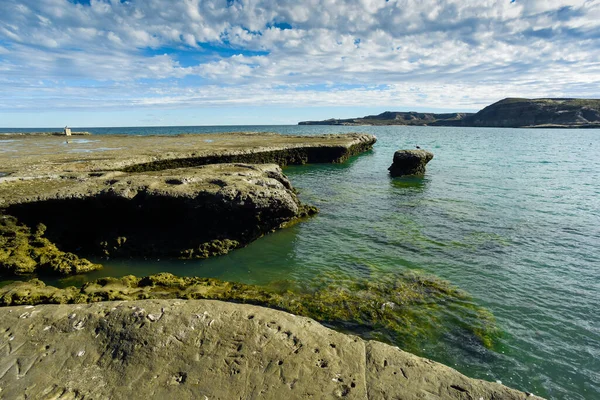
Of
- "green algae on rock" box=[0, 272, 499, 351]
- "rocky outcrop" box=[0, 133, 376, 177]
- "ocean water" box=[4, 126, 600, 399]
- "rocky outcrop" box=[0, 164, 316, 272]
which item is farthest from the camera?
"rocky outcrop" box=[0, 133, 376, 177]

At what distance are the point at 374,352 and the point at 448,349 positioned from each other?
252cm

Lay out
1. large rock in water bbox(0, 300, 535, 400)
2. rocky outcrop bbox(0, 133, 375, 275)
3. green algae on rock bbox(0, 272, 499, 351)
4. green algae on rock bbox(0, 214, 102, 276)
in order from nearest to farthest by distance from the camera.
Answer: large rock in water bbox(0, 300, 535, 400) → green algae on rock bbox(0, 272, 499, 351) → green algae on rock bbox(0, 214, 102, 276) → rocky outcrop bbox(0, 133, 375, 275)

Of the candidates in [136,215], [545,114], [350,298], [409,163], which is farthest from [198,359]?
[545,114]

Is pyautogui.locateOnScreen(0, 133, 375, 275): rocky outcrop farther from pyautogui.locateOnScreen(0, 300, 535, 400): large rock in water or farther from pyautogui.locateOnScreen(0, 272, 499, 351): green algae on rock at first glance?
pyautogui.locateOnScreen(0, 300, 535, 400): large rock in water

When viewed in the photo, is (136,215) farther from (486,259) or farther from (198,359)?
(486,259)

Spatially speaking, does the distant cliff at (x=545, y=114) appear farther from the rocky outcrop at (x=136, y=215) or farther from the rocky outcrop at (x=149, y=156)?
the rocky outcrop at (x=136, y=215)

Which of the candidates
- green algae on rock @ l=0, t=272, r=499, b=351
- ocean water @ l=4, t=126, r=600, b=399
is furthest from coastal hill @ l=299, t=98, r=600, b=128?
green algae on rock @ l=0, t=272, r=499, b=351

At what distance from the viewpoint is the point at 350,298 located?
9.01 m

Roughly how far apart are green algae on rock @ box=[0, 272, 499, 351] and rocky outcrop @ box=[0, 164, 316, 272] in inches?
122

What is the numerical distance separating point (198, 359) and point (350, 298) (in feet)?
15.6

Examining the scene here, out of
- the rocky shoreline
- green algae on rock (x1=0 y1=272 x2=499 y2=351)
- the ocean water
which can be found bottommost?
the ocean water

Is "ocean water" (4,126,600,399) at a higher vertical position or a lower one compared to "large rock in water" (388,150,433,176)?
lower

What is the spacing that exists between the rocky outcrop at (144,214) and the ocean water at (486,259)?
95 centimetres

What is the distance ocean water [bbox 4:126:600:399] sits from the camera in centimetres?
685
